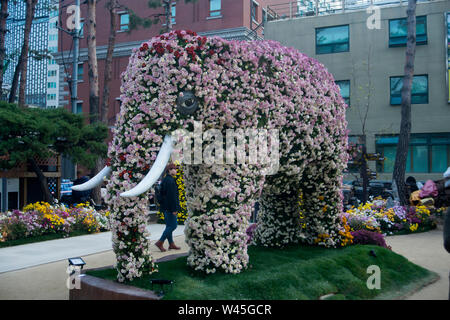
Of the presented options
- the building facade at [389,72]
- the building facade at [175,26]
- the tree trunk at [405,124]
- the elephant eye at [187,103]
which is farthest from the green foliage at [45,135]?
the building facade at [389,72]

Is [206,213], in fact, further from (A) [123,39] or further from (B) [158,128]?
(A) [123,39]

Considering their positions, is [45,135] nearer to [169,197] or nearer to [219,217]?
[169,197]

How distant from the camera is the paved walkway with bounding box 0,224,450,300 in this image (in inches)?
234

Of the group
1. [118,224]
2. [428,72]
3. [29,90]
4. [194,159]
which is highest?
[29,90]

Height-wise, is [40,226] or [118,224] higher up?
[118,224]

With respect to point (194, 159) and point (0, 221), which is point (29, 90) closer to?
point (0, 221)

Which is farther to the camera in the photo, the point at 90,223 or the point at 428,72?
the point at 428,72

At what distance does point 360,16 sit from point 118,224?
20855 millimetres

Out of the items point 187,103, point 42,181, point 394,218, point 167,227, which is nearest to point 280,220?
point 167,227

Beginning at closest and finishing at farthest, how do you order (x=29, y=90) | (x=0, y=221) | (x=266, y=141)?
(x=266, y=141) < (x=0, y=221) < (x=29, y=90)

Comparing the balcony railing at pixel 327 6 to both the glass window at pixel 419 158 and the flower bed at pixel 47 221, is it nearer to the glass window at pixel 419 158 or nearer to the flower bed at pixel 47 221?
the glass window at pixel 419 158

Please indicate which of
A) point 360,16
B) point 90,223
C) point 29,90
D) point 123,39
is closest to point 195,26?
point 123,39

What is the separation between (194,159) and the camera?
489 cm

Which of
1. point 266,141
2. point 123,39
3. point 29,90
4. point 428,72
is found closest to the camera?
point 266,141
